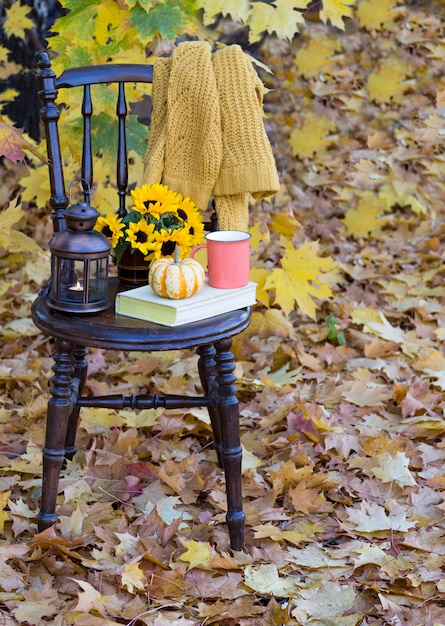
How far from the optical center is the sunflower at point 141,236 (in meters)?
1.78

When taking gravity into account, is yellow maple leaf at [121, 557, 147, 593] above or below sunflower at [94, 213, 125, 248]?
below

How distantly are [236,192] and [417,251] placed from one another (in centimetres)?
195

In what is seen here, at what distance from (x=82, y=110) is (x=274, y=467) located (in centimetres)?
A: 102

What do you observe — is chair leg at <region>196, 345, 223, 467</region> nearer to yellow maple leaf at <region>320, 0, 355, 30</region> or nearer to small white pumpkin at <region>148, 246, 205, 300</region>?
small white pumpkin at <region>148, 246, 205, 300</region>

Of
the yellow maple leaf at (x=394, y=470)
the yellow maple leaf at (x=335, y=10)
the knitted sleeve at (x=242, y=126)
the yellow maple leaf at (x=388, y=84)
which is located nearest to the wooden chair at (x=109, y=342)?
the knitted sleeve at (x=242, y=126)

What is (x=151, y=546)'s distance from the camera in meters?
1.77

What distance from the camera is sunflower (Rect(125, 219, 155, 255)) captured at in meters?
1.78

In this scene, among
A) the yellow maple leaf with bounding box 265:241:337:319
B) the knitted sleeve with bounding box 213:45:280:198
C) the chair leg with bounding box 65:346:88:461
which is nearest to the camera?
the knitted sleeve with bounding box 213:45:280:198

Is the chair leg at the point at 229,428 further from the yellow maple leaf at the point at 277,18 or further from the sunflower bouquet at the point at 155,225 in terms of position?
the yellow maple leaf at the point at 277,18

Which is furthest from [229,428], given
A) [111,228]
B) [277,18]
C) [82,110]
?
[277,18]

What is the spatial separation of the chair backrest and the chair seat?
12.4 inches

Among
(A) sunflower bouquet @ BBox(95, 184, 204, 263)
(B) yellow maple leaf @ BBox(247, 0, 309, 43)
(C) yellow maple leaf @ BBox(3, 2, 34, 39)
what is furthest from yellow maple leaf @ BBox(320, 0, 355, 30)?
(C) yellow maple leaf @ BBox(3, 2, 34, 39)

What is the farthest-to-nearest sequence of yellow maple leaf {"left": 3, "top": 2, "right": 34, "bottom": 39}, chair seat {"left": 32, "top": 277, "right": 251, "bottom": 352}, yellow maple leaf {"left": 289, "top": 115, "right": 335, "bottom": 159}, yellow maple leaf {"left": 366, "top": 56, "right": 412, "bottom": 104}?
yellow maple leaf {"left": 366, "top": 56, "right": 412, "bottom": 104} < yellow maple leaf {"left": 289, "top": 115, "right": 335, "bottom": 159} < yellow maple leaf {"left": 3, "top": 2, "right": 34, "bottom": 39} < chair seat {"left": 32, "top": 277, "right": 251, "bottom": 352}

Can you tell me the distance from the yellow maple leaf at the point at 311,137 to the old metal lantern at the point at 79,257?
2.77 m
